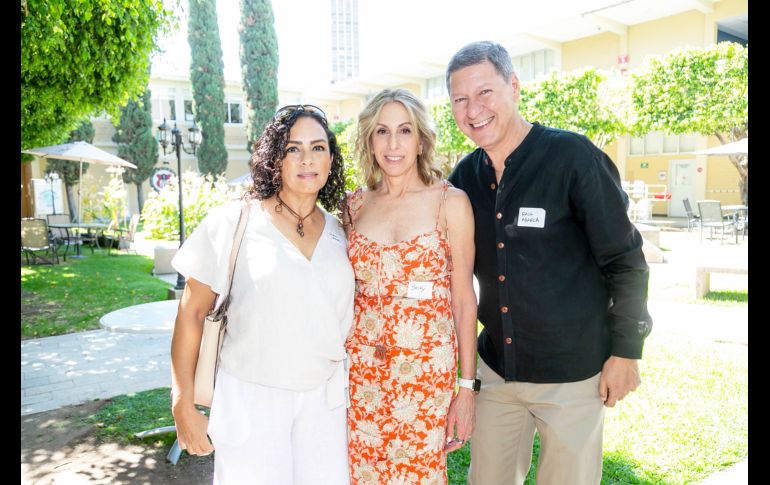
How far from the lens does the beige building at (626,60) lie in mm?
22516

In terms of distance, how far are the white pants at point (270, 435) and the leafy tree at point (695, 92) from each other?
19545 mm

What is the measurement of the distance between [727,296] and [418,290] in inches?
315

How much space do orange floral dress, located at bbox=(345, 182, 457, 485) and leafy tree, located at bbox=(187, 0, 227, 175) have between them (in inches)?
1096

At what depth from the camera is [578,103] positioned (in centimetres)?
1877

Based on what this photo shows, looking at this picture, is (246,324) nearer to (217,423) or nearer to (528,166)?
(217,423)

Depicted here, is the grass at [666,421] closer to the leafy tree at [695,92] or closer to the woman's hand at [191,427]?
the woman's hand at [191,427]

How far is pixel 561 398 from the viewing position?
2.09 m

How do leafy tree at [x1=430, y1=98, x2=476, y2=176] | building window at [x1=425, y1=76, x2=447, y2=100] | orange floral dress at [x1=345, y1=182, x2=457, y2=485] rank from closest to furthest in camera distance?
orange floral dress at [x1=345, y1=182, x2=457, y2=485]
leafy tree at [x1=430, y1=98, x2=476, y2=176]
building window at [x1=425, y1=76, x2=447, y2=100]

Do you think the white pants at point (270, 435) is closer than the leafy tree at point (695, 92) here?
Yes

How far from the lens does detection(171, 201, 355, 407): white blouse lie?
1927 millimetres

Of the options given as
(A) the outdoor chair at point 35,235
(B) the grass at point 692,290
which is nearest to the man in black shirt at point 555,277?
(B) the grass at point 692,290

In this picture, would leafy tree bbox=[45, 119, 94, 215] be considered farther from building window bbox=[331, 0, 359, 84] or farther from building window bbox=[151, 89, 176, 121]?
building window bbox=[331, 0, 359, 84]

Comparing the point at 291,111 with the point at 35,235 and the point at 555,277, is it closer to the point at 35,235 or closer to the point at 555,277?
the point at 555,277

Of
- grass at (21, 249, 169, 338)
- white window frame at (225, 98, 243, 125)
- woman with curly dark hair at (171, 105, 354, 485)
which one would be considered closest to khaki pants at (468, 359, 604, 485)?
woman with curly dark hair at (171, 105, 354, 485)
